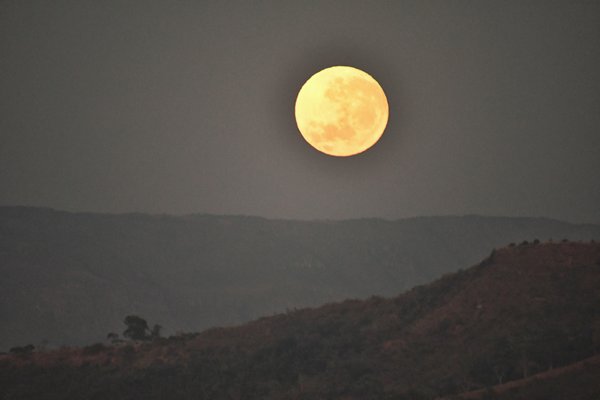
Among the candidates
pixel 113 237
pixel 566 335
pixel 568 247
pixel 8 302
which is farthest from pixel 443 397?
pixel 113 237

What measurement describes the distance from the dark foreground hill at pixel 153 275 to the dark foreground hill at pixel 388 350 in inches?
2928

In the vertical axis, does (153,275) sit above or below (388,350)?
above

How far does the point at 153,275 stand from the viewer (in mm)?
168750

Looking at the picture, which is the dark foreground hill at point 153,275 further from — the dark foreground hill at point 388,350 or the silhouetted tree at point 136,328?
the dark foreground hill at point 388,350

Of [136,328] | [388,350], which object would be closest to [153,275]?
[136,328]

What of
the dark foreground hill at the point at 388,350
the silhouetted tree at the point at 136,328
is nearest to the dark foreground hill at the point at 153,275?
the silhouetted tree at the point at 136,328

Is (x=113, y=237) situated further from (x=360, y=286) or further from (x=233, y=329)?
(x=233, y=329)

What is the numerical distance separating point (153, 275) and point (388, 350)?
124 metres

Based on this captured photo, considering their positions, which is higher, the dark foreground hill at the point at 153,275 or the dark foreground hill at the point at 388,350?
the dark foreground hill at the point at 153,275

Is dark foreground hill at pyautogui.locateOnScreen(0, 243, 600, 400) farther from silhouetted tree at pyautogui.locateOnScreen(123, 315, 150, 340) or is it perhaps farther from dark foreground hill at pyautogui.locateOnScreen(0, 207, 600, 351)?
dark foreground hill at pyautogui.locateOnScreen(0, 207, 600, 351)

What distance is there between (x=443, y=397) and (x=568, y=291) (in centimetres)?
1654

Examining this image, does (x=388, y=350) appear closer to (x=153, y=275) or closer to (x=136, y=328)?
(x=136, y=328)

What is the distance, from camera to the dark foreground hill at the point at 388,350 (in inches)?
1694

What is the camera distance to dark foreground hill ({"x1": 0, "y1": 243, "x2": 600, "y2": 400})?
141 feet
